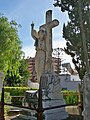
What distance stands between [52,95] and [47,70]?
104 centimetres

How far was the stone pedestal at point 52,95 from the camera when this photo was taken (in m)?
8.38

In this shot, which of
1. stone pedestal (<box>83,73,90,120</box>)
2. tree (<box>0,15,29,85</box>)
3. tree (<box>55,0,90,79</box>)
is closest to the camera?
stone pedestal (<box>83,73,90,120</box>)

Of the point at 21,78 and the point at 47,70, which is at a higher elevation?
the point at 21,78

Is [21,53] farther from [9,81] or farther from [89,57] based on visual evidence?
[9,81]

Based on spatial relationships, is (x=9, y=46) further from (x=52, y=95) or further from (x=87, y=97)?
(x=87, y=97)

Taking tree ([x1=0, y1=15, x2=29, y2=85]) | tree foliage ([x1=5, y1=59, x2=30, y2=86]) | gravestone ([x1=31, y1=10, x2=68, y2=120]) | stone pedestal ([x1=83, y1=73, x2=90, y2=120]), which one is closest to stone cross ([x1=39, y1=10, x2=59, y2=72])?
gravestone ([x1=31, y1=10, x2=68, y2=120])

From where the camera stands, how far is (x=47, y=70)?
9281mm

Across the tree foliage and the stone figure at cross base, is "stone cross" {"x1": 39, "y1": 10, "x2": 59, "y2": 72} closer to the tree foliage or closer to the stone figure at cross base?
the stone figure at cross base

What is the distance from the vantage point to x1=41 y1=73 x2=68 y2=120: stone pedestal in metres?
8.38

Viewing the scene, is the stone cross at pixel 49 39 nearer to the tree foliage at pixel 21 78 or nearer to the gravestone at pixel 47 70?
the gravestone at pixel 47 70

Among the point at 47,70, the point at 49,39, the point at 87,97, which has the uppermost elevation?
the point at 49,39

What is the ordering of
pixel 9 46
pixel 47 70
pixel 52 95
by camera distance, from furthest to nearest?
pixel 9 46 < pixel 47 70 < pixel 52 95

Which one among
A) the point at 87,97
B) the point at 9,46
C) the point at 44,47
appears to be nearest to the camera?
the point at 87,97

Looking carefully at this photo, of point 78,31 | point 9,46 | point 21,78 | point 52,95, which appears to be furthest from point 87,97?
point 21,78
